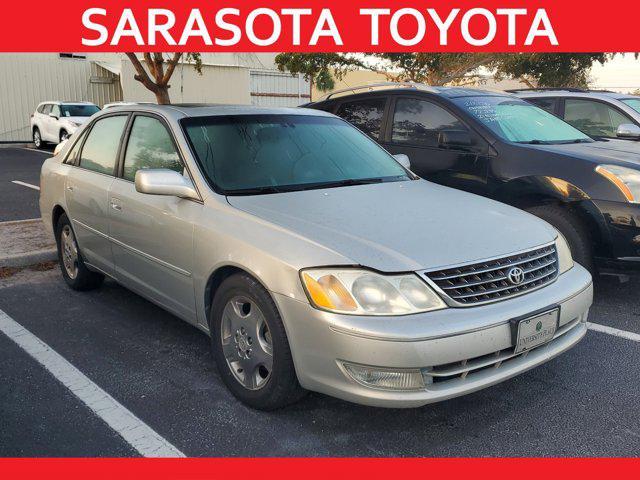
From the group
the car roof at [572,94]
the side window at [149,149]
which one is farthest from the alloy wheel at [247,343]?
the car roof at [572,94]

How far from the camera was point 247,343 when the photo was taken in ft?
10.2

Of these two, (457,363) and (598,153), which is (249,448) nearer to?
(457,363)

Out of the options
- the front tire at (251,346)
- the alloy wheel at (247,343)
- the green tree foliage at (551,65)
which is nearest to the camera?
the front tire at (251,346)

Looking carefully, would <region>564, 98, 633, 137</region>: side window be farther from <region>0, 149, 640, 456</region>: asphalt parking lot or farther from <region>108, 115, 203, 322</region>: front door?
<region>108, 115, 203, 322</region>: front door

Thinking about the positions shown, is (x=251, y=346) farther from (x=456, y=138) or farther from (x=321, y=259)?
(x=456, y=138)

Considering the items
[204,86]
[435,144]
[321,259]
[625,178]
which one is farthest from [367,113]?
[204,86]

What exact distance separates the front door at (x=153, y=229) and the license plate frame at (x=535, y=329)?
176 centimetres

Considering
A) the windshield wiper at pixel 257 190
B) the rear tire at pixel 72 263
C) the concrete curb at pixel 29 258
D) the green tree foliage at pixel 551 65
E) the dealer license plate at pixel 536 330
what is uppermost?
the green tree foliage at pixel 551 65

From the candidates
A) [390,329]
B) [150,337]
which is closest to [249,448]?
[390,329]

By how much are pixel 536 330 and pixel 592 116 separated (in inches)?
211

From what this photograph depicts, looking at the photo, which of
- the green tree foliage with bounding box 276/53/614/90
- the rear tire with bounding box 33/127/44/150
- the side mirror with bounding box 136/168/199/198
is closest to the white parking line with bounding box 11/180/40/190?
the side mirror with bounding box 136/168/199/198

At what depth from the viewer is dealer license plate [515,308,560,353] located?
2.80 m

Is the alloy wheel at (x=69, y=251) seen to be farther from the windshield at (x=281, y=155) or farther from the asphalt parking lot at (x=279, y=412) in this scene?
the windshield at (x=281, y=155)

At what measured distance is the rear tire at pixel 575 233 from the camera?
4.71 metres
